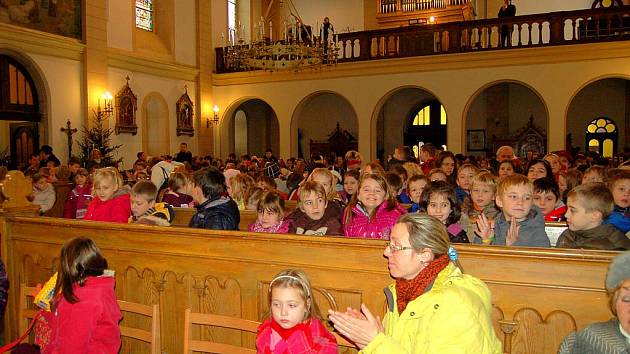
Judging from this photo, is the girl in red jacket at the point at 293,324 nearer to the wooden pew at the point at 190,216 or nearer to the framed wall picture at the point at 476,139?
the wooden pew at the point at 190,216

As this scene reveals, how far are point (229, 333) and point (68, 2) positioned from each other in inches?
467

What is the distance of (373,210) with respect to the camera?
→ 4223 mm

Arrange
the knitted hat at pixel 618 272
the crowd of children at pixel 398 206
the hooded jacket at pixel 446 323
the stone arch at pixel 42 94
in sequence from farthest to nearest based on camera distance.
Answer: the stone arch at pixel 42 94 < the crowd of children at pixel 398 206 < the knitted hat at pixel 618 272 < the hooded jacket at pixel 446 323

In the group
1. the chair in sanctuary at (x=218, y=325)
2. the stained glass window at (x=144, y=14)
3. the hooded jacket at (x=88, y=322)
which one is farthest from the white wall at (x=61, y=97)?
the chair in sanctuary at (x=218, y=325)

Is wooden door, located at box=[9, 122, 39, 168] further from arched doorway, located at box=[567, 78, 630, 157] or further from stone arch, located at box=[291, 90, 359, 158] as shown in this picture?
arched doorway, located at box=[567, 78, 630, 157]

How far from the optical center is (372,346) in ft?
6.94

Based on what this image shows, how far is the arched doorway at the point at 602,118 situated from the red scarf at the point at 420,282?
16133 mm

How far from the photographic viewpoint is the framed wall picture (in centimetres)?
1814

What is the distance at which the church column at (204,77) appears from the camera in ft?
55.5

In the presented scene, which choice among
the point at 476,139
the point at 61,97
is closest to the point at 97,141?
the point at 61,97

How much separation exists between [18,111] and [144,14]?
5286 mm

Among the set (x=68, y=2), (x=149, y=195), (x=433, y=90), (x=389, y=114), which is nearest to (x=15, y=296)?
(x=149, y=195)

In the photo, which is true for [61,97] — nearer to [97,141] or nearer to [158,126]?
[97,141]

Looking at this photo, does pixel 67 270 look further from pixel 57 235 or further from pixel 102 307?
pixel 57 235
